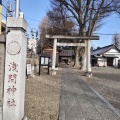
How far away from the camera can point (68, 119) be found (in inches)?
249

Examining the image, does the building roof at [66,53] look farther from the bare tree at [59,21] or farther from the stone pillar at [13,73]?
the stone pillar at [13,73]

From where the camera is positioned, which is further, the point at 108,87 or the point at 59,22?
the point at 59,22

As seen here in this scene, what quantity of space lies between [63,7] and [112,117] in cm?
3130

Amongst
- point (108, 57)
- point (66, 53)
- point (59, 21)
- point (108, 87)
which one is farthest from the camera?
point (66, 53)

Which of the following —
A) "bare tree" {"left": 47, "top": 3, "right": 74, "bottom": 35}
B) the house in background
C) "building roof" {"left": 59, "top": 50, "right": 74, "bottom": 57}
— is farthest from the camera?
"building roof" {"left": 59, "top": 50, "right": 74, "bottom": 57}

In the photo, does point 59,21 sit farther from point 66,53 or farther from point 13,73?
point 13,73

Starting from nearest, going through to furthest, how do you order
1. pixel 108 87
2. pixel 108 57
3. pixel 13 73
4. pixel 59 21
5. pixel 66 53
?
pixel 13 73 → pixel 108 87 → pixel 59 21 → pixel 108 57 → pixel 66 53

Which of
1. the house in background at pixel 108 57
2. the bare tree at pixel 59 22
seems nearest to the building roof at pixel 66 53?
the house in background at pixel 108 57

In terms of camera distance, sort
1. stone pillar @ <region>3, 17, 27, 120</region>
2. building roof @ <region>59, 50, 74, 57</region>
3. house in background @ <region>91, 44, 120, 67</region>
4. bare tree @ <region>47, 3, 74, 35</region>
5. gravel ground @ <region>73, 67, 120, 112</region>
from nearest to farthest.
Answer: stone pillar @ <region>3, 17, 27, 120</region> → gravel ground @ <region>73, 67, 120, 112</region> → bare tree @ <region>47, 3, 74, 35</region> → house in background @ <region>91, 44, 120, 67</region> → building roof @ <region>59, 50, 74, 57</region>

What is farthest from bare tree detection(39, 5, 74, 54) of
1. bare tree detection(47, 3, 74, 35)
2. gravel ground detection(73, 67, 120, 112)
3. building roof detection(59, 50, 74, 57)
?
building roof detection(59, 50, 74, 57)

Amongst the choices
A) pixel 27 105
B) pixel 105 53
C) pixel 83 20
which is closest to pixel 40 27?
pixel 105 53

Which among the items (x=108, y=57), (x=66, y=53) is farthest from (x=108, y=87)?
(x=66, y=53)

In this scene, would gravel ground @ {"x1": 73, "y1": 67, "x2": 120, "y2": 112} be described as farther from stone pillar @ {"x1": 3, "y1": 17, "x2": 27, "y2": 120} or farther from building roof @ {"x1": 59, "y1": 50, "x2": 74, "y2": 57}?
building roof @ {"x1": 59, "y1": 50, "x2": 74, "y2": 57}

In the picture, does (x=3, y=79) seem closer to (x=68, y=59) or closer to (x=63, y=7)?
(x=63, y=7)
